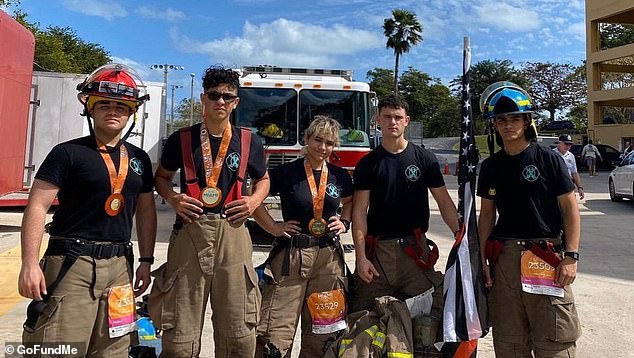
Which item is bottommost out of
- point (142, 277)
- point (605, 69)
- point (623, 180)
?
point (142, 277)

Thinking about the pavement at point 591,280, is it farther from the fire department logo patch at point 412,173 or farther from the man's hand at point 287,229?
the fire department logo patch at point 412,173

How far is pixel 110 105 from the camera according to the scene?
2.73 metres

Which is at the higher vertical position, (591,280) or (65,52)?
(65,52)

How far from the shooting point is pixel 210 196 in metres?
2.86

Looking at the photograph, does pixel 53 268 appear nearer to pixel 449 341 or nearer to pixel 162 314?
pixel 162 314

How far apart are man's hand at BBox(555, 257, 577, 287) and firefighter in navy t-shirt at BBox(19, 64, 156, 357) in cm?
248

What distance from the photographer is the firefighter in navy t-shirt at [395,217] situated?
3.29 m

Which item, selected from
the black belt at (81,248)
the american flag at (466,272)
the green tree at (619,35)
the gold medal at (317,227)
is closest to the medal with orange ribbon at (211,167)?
the black belt at (81,248)

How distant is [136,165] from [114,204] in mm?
272

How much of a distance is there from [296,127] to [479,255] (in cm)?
545

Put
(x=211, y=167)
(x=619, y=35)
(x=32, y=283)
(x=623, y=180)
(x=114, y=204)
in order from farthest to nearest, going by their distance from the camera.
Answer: (x=619, y=35), (x=623, y=180), (x=211, y=167), (x=114, y=204), (x=32, y=283)

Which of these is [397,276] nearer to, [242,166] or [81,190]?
[242,166]

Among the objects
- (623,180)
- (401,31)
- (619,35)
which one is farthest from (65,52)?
(619,35)

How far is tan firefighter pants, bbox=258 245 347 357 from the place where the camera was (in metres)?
3.17
